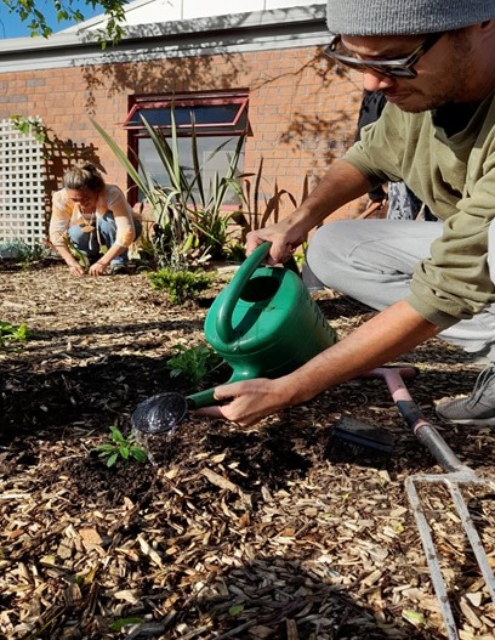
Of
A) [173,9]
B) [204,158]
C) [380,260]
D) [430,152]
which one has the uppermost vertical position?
[173,9]

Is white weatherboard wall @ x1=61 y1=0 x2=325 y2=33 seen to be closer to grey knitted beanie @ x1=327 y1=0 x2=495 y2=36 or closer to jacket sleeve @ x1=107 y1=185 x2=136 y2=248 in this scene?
jacket sleeve @ x1=107 y1=185 x2=136 y2=248

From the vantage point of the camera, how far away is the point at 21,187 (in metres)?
8.73

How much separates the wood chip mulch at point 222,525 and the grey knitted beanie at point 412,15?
1065 millimetres

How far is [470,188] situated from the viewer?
1.61 meters

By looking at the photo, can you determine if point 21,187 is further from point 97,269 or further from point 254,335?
point 254,335

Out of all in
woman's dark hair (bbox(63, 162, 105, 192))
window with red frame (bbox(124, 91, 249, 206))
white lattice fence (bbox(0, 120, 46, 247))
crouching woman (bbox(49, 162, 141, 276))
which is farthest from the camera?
white lattice fence (bbox(0, 120, 46, 247))

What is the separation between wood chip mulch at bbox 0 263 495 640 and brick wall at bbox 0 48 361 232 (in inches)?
210

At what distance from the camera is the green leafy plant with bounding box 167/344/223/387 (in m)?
2.21

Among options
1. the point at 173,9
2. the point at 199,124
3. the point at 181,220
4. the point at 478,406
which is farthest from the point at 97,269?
the point at 173,9

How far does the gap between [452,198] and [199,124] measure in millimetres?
6421

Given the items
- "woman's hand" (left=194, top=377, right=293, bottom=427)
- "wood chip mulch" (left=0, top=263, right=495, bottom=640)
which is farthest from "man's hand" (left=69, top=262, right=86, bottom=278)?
"woman's hand" (left=194, top=377, right=293, bottom=427)

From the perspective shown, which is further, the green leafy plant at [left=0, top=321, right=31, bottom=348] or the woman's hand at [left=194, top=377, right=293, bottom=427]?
Result: the green leafy plant at [left=0, top=321, right=31, bottom=348]

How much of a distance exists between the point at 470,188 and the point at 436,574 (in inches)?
41.6

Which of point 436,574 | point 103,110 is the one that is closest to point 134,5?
point 103,110
